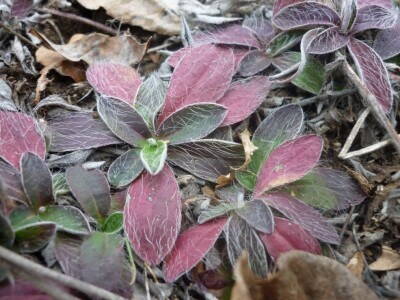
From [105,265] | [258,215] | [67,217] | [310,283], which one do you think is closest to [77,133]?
[67,217]

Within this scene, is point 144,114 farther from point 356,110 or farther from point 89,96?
point 356,110

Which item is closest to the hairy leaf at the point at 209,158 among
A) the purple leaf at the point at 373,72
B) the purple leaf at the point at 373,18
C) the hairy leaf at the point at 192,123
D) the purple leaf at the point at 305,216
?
the hairy leaf at the point at 192,123

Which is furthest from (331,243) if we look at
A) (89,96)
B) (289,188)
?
(89,96)

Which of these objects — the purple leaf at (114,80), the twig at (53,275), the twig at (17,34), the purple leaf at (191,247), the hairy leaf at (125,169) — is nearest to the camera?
the twig at (53,275)

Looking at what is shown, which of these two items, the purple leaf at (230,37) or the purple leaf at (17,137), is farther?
the purple leaf at (230,37)

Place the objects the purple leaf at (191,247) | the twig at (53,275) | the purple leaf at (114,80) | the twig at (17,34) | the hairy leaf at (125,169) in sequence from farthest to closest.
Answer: the twig at (17,34), the purple leaf at (114,80), the hairy leaf at (125,169), the purple leaf at (191,247), the twig at (53,275)

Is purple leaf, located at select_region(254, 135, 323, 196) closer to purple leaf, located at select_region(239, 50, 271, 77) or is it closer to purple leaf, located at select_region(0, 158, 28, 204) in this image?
purple leaf, located at select_region(239, 50, 271, 77)

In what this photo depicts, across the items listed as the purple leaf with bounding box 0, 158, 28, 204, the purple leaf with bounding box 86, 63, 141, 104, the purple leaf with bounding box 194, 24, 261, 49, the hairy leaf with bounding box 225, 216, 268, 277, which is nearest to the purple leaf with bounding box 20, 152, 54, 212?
the purple leaf with bounding box 0, 158, 28, 204

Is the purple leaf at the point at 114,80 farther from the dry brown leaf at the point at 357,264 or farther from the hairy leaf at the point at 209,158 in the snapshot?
the dry brown leaf at the point at 357,264
